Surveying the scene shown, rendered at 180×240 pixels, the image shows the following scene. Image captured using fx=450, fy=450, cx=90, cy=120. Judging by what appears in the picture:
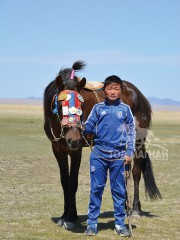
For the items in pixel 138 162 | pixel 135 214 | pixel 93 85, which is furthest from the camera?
pixel 138 162

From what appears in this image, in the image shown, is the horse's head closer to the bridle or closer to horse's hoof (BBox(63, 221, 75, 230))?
the bridle

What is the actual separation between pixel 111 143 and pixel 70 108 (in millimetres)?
700

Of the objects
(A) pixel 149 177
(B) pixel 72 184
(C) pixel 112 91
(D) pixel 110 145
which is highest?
(C) pixel 112 91

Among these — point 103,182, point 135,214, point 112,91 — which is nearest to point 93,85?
point 112,91

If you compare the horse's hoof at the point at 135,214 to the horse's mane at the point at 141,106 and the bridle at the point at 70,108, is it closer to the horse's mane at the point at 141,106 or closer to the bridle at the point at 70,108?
the horse's mane at the point at 141,106

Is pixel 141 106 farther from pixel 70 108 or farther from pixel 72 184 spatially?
pixel 70 108

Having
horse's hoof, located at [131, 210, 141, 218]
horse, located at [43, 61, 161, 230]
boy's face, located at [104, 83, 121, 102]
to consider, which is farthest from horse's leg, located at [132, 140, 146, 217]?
boy's face, located at [104, 83, 121, 102]

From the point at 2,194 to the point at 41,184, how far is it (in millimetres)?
1806

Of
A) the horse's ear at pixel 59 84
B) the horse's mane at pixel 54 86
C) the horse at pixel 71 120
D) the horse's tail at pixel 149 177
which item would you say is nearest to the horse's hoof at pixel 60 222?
the horse at pixel 71 120

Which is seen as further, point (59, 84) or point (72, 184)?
point (72, 184)

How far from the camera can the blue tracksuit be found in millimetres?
5809

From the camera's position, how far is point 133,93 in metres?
8.02

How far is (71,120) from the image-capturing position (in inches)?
222

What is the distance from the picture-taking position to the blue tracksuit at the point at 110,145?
581cm
